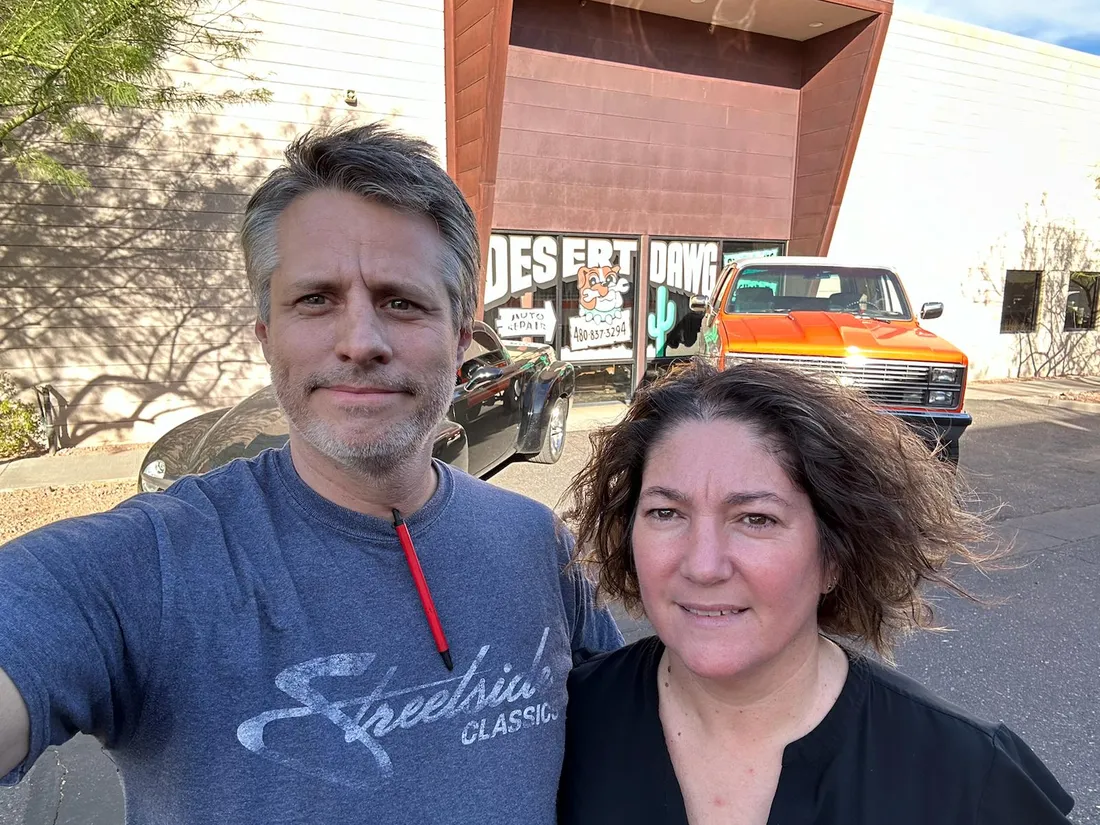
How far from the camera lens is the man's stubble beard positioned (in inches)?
53.2

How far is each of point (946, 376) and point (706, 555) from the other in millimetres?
6383

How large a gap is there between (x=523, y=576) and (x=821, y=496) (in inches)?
25.9

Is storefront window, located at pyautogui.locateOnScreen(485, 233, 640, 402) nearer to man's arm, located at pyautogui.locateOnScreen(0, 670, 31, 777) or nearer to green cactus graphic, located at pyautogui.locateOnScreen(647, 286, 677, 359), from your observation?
green cactus graphic, located at pyautogui.locateOnScreen(647, 286, 677, 359)

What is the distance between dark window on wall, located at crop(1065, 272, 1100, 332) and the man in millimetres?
19743

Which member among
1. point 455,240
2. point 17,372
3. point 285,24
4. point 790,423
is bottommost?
point 17,372

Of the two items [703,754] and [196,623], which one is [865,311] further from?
[196,623]

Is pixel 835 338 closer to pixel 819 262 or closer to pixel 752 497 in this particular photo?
pixel 819 262

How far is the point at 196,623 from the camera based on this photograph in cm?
115

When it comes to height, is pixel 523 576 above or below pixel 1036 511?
above

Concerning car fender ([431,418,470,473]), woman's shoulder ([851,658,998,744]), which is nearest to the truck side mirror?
car fender ([431,418,470,473])

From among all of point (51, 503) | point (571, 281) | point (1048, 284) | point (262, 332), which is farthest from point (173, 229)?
point (1048, 284)

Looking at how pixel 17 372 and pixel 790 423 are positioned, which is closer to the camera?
pixel 790 423

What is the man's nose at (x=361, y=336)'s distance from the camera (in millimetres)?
1351

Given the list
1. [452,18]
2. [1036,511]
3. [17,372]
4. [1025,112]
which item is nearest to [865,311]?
[1036,511]
